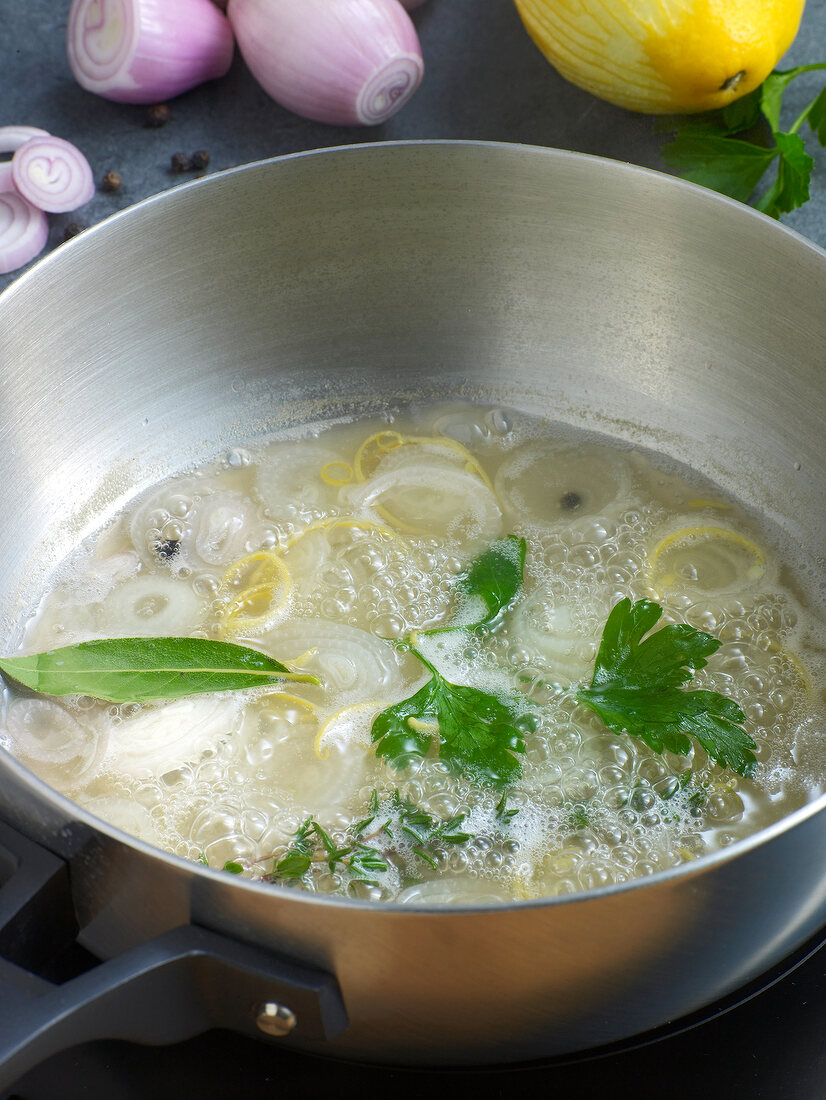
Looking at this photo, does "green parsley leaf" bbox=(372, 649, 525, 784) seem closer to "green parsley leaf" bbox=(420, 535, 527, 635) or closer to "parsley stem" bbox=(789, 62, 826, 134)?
"green parsley leaf" bbox=(420, 535, 527, 635)

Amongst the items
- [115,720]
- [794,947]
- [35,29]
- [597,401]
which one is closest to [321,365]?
[597,401]

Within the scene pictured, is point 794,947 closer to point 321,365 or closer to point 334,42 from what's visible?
point 321,365

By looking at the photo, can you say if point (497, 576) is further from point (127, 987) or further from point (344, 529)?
point (127, 987)

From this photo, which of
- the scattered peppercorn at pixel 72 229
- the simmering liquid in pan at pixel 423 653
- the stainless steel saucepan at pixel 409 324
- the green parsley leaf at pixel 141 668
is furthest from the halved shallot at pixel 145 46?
the green parsley leaf at pixel 141 668

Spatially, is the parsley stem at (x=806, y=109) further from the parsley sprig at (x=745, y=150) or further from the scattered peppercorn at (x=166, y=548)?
the scattered peppercorn at (x=166, y=548)

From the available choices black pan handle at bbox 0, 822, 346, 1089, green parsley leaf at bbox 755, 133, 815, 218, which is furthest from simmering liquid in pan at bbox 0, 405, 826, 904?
green parsley leaf at bbox 755, 133, 815, 218
